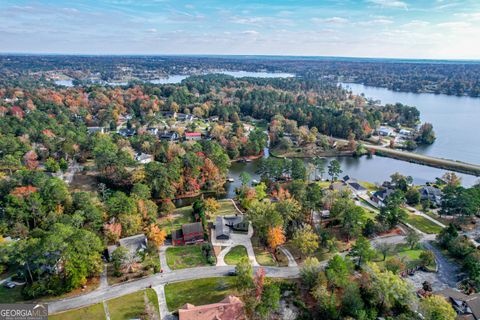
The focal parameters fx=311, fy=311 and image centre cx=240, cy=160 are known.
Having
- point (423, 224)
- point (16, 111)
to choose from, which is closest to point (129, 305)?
point (423, 224)

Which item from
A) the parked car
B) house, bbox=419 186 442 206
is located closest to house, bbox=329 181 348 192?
house, bbox=419 186 442 206

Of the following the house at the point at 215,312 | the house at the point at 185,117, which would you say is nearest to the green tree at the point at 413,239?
the house at the point at 215,312

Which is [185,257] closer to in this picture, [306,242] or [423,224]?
[306,242]

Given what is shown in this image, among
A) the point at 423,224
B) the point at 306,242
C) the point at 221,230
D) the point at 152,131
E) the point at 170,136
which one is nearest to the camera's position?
the point at 306,242

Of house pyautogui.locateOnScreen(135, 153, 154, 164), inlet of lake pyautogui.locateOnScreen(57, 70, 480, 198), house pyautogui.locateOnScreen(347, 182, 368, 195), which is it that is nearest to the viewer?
house pyautogui.locateOnScreen(347, 182, 368, 195)
